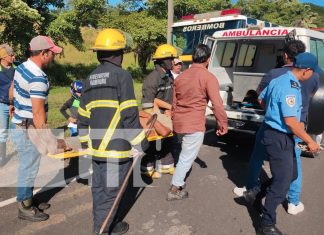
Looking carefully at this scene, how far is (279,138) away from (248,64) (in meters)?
4.75

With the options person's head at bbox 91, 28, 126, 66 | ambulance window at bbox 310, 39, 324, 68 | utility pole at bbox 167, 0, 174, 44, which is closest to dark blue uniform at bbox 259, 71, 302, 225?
person's head at bbox 91, 28, 126, 66

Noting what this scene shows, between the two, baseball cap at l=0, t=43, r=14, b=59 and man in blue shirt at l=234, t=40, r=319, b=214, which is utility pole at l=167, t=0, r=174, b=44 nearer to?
baseball cap at l=0, t=43, r=14, b=59

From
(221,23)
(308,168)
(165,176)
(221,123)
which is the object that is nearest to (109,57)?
(221,123)

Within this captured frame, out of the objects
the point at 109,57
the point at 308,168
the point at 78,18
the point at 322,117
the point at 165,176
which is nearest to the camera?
the point at 109,57

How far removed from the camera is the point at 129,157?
10.8 ft

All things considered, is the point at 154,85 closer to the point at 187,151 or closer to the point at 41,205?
the point at 187,151

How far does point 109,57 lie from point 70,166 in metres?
3.00

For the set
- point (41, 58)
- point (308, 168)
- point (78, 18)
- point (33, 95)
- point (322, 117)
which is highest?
point (78, 18)

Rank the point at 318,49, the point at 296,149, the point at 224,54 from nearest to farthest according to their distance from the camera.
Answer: the point at 296,149 < the point at 318,49 < the point at 224,54

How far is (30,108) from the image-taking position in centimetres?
365

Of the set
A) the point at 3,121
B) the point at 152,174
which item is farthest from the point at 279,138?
the point at 3,121

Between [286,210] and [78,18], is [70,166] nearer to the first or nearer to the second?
[286,210]

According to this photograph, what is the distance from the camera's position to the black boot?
3854 mm

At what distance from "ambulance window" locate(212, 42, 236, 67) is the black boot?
4433mm
